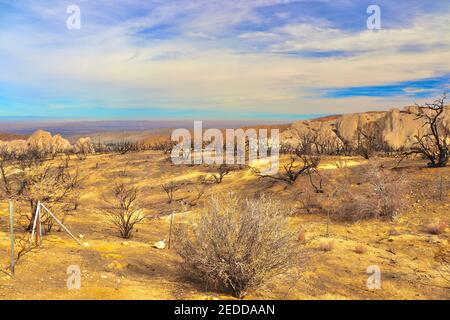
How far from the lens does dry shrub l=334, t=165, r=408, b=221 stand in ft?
43.3

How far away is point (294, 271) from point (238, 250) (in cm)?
145

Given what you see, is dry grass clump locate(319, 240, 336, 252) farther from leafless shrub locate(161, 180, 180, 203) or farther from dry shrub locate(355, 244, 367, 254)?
leafless shrub locate(161, 180, 180, 203)

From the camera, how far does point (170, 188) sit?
20703 millimetres

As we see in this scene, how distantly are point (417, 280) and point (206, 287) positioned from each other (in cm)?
428

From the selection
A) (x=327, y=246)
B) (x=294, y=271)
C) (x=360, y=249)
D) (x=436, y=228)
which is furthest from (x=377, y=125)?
(x=294, y=271)

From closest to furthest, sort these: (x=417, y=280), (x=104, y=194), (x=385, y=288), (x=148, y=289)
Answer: (x=148, y=289) → (x=385, y=288) → (x=417, y=280) → (x=104, y=194)

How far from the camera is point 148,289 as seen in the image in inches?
235

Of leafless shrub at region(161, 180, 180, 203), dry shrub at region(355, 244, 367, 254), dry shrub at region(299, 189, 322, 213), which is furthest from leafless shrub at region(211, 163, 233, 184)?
dry shrub at region(355, 244, 367, 254)

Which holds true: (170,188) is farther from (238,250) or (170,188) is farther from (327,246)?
(238,250)

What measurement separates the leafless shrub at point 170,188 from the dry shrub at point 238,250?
1245 cm

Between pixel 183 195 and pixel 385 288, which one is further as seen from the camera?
pixel 183 195

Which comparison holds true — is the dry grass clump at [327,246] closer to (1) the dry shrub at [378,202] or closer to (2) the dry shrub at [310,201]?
(1) the dry shrub at [378,202]
